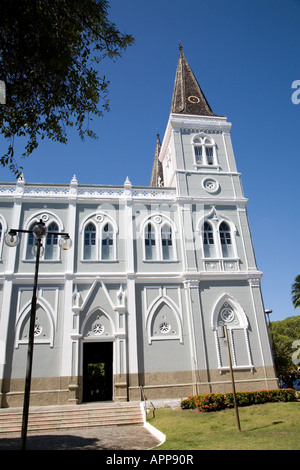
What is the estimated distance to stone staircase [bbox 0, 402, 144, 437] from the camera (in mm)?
14391

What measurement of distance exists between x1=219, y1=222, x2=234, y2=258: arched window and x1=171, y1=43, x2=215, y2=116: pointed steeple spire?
9173mm

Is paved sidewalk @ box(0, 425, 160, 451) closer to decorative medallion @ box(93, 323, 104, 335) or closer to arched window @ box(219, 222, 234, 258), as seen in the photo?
decorative medallion @ box(93, 323, 104, 335)

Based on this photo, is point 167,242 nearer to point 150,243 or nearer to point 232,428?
point 150,243

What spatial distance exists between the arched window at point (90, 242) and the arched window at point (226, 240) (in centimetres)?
828

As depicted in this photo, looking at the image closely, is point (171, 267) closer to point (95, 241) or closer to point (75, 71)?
point (95, 241)

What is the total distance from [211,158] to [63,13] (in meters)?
17.7

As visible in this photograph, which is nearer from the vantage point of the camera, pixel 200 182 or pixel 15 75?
pixel 15 75

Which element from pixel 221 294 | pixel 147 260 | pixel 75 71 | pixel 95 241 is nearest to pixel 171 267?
pixel 147 260

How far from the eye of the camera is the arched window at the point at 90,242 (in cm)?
2111

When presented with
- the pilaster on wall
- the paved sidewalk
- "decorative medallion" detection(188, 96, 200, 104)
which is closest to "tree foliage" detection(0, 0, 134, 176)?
the paved sidewalk

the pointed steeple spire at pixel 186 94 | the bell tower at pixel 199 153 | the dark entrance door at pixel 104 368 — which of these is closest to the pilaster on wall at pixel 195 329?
the dark entrance door at pixel 104 368

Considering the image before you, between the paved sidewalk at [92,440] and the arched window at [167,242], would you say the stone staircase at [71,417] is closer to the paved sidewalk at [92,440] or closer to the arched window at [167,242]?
the paved sidewalk at [92,440]

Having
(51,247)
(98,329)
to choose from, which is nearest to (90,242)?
(51,247)

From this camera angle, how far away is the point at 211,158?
24766 millimetres
